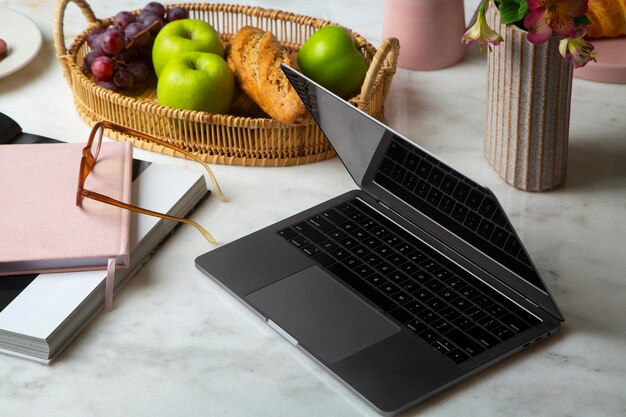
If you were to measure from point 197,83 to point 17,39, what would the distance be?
0.51 meters

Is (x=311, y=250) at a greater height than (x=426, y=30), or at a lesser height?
lesser

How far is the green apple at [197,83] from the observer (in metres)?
1.22

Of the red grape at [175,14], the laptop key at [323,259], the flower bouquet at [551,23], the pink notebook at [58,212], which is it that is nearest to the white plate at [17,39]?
the red grape at [175,14]

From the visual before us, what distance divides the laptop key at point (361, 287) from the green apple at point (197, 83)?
367 millimetres

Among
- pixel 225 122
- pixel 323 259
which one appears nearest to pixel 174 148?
pixel 225 122

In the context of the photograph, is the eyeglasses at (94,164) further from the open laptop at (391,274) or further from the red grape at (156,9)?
the red grape at (156,9)

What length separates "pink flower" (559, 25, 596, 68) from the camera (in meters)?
0.97

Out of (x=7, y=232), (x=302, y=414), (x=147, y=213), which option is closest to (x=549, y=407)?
(x=302, y=414)

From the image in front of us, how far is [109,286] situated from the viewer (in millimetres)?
965

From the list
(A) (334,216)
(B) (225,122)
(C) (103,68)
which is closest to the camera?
(A) (334,216)

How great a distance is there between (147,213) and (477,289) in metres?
0.39

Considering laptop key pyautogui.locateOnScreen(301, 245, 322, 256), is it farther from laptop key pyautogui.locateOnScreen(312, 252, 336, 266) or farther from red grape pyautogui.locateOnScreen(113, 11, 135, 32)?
red grape pyautogui.locateOnScreen(113, 11, 135, 32)

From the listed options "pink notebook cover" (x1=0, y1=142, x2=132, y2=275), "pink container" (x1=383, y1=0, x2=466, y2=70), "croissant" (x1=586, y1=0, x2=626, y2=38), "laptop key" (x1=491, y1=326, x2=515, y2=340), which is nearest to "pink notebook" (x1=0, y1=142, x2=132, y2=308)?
"pink notebook cover" (x1=0, y1=142, x2=132, y2=275)

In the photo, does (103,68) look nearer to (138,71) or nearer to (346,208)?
(138,71)
